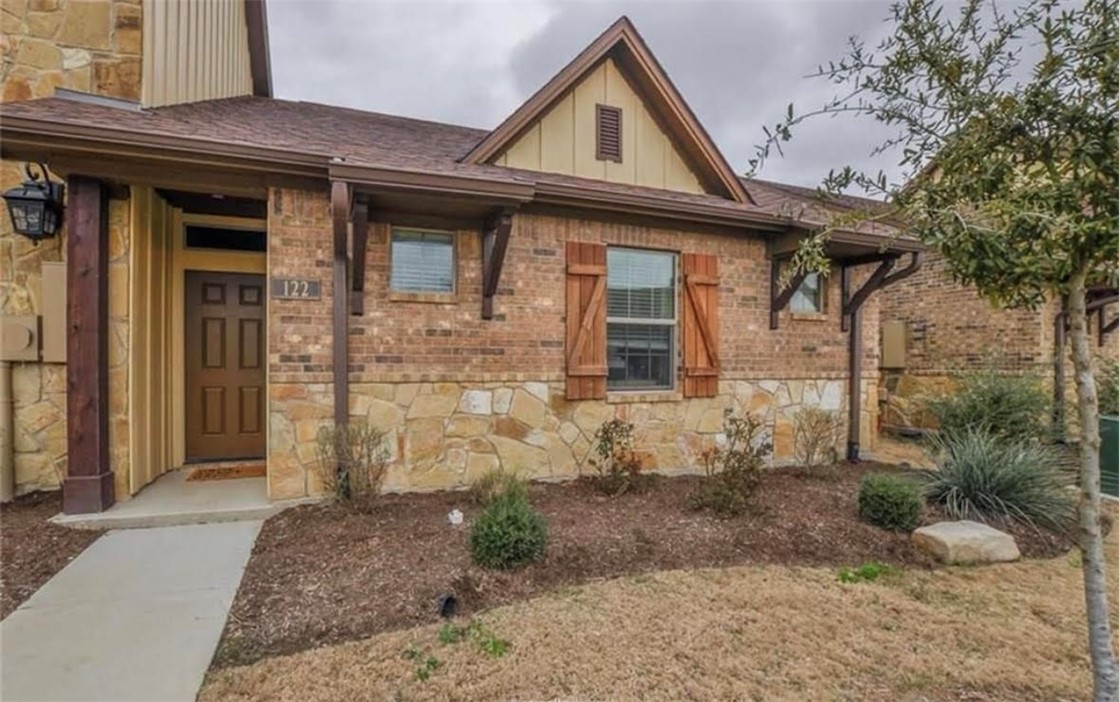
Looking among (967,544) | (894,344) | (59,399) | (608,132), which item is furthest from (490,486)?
(894,344)

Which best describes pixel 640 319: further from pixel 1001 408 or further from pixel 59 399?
pixel 59 399

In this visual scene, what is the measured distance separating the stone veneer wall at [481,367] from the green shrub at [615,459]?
0.17 metres

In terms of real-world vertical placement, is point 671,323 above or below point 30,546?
above

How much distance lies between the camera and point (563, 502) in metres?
4.88

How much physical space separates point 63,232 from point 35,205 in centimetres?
32

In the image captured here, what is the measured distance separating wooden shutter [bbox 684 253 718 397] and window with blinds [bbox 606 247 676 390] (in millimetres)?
166

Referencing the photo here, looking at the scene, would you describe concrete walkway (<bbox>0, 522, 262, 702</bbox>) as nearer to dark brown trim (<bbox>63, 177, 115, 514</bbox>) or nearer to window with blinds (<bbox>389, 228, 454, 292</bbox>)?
dark brown trim (<bbox>63, 177, 115, 514</bbox>)

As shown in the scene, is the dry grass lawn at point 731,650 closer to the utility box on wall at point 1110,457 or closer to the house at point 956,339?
the utility box on wall at point 1110,457

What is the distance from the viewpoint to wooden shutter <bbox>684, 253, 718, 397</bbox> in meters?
6.11

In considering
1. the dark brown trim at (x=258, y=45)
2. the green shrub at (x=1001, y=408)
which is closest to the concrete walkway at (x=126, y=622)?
the dark brown trim at (x=258, y=45)

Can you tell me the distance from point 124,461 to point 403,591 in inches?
126

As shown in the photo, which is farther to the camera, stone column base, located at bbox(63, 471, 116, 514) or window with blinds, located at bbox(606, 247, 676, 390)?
window with blinds, located at bbox(606, 247, 676, 390)

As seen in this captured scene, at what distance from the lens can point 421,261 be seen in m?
5.21

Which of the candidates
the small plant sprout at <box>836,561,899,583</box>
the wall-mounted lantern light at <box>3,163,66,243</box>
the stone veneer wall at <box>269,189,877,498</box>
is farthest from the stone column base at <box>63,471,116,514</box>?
the small plant sprout at <box>836,561,899,583</box>
